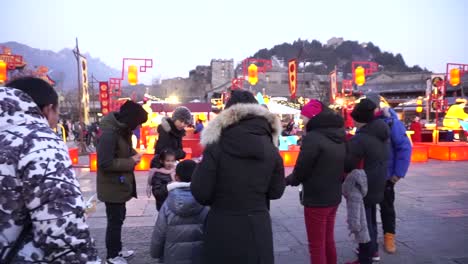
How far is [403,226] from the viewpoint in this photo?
18.1 ft

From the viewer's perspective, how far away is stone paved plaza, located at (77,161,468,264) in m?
4.41

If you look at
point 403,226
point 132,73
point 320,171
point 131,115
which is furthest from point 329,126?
point 132,73

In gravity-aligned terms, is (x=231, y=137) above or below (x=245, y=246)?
above

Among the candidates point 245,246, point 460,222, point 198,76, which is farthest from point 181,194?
point 198,76

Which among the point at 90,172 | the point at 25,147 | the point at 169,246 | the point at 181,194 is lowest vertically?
the point at 90,172

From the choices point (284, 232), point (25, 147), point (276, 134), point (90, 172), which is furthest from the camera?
point (90, 172)

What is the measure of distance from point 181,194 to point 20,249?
4.41ft

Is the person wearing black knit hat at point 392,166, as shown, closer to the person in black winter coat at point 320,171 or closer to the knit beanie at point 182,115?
the person in black winter coat at point 320,171

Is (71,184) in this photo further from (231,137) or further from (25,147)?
(231,137)

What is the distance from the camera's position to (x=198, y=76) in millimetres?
69812

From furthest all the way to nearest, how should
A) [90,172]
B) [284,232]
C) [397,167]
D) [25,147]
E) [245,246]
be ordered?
[90,172] < [284,232] < [397,167] < [245,246] < [25,147]

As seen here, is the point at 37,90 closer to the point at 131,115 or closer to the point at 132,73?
the point at 131,115

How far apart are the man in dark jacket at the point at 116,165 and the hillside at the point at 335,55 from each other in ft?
245

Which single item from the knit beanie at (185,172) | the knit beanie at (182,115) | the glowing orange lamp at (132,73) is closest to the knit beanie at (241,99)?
the knit beanie at (185,172)
